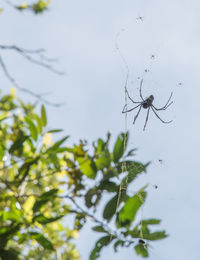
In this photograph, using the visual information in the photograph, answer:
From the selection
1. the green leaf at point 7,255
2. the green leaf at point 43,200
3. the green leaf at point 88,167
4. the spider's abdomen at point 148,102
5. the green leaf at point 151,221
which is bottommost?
the green leaf at point 7,255

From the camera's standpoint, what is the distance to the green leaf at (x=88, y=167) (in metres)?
2.38

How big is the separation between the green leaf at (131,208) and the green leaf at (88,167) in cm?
42

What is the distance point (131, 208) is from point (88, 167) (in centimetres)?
54

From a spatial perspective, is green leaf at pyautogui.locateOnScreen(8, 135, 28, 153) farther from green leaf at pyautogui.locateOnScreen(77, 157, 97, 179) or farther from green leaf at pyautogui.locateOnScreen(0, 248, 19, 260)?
green leaf at pyautogui.locateOnScreen(0, 248, 19, 260)

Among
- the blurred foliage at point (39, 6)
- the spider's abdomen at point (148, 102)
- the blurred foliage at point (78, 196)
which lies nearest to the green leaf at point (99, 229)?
the blurred foliage at point (78, 196)

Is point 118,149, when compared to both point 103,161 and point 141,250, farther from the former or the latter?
point 141,250

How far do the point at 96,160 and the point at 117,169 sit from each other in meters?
0.17

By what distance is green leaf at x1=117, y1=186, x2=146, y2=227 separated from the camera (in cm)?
195

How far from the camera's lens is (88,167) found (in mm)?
2396

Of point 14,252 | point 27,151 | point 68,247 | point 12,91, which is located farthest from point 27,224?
point 12,91

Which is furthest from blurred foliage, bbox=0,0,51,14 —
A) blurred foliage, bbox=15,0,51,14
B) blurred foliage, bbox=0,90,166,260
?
blurred foliage, bbox=0,90,166,260

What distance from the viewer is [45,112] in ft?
8.51

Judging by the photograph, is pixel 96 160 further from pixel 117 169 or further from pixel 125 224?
pixel 125 224

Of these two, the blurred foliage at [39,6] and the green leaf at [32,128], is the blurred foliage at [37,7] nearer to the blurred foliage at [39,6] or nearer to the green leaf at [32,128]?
the blurred foliage at [39,6]
